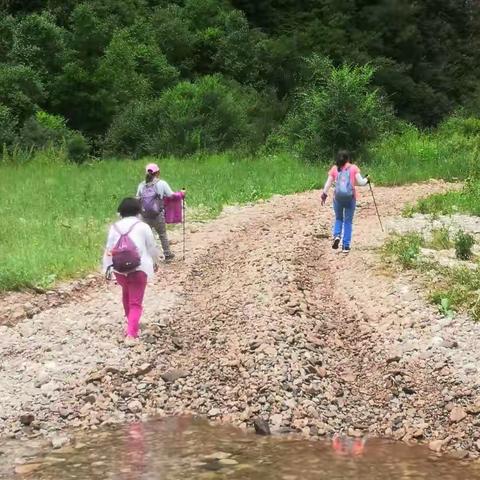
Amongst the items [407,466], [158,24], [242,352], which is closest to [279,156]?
[158,24]

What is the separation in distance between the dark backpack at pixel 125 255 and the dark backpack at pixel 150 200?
143 inches

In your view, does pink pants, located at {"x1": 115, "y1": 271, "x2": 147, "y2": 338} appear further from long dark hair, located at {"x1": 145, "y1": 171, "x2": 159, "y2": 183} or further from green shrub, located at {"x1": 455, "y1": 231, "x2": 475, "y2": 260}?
green shrub, located at {"x1": 455, "y1": 231, "x2": 475, "y2": 260}

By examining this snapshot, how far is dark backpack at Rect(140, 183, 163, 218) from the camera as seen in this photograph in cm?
1184

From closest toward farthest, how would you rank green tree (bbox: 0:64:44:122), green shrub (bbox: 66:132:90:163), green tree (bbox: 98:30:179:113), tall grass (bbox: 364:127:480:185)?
tall grass (bbox: 364:127:480:185) < green shrub (bbox: 66:132:90:163) < green tree (bbox: 0:64:44:122) < green tree (bbox: 98:30:179:113)

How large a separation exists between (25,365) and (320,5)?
48224 mm

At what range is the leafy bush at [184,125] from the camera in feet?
108

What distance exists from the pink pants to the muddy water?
2.07 m

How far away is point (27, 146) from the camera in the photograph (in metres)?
29.5

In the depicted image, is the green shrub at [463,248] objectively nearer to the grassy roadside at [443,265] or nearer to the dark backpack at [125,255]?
the grassy roadside at [443,265]

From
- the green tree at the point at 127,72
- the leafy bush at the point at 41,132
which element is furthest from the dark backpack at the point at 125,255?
the green tree at the point at 127,72

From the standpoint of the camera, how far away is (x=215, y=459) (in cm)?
586

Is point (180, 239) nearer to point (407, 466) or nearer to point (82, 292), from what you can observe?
point (82, 292)

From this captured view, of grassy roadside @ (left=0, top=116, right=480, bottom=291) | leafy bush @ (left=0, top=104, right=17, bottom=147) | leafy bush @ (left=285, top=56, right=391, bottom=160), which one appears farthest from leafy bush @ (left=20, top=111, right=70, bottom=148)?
leafy bush @ (left=285, top=56, right=391, bottom=160)

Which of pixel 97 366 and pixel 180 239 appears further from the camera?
pixel 180 239
